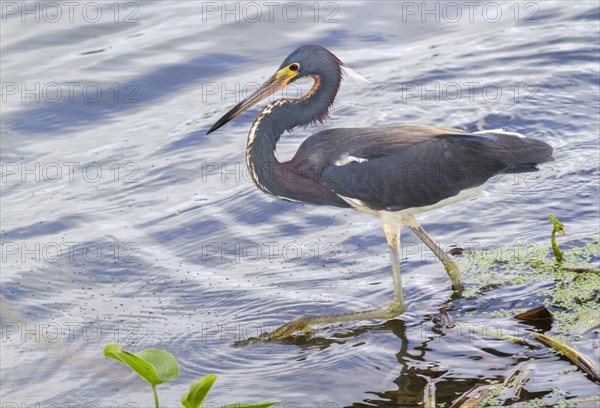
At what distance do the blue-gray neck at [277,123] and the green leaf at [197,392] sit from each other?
3093 mm

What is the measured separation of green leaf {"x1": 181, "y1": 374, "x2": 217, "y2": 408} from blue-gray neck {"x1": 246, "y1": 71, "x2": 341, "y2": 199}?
3093mm

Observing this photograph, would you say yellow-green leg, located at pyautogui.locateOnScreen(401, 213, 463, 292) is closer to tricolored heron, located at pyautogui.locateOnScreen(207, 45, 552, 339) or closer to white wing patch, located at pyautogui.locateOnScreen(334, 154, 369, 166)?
tricolored heron, located at pyautogui.locateOnScreen(207, 45, 552, 339)

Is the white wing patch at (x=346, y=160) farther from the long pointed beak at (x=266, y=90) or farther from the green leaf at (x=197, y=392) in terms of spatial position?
the green leaf at (x=197, y=392)

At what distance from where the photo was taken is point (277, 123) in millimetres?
6793

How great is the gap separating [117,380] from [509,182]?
13.5 feet

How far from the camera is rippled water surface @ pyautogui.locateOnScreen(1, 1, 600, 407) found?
20.4 ft

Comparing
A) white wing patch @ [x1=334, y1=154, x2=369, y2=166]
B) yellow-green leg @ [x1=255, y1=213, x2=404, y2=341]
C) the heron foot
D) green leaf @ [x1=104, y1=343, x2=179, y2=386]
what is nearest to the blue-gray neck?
white wing patch @ [x1=334, y1=154, x2=369, y2=166]

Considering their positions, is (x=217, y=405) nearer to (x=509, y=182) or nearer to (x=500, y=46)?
(x=509, y=182)

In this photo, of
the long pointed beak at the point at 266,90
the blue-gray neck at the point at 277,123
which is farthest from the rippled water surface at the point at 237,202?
the long pointed beak at the point at 266,90

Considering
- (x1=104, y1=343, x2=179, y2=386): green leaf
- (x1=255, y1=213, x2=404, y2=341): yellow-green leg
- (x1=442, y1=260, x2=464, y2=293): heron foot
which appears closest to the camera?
(x1=104, y1=343, x2=179, y2=386): green leaf

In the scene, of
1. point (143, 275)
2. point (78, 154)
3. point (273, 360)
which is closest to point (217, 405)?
point (273, 360)

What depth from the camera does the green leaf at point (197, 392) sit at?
377 centimetres

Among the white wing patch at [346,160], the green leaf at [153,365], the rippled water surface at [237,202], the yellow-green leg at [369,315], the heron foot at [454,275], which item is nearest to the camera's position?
the green leaf at [153,365]

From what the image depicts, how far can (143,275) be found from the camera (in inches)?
301
